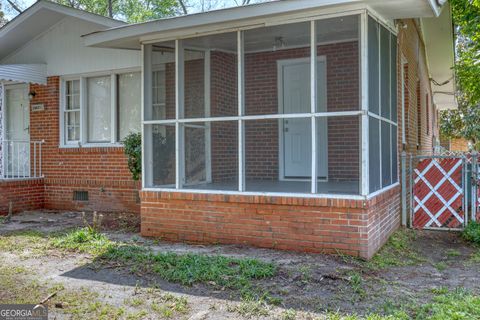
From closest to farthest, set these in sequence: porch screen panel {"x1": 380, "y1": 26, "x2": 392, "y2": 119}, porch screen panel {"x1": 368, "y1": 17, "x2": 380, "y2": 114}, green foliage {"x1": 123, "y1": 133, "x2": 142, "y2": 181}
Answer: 1. porch screen panel {"x1": 368, "y1": 17, "x2": 380, "y2": 114}
2. porch screen panel {"x1": 380, "y1": 26, "x2": 392, "y2": 119}
3. green foliage {"x1": 123, "y1": 133, "x2": 142, "y2": 181}

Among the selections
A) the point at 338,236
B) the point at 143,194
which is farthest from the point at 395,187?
the point at 143,194

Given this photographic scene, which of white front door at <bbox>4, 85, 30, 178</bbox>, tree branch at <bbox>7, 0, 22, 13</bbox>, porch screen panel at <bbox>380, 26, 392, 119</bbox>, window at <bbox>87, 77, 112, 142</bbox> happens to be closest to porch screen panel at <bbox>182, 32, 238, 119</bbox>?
porch screen panel at <bbox>380, 26, 392, 119</bbox>

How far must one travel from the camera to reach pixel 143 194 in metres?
6.39

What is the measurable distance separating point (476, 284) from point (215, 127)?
3792 mm

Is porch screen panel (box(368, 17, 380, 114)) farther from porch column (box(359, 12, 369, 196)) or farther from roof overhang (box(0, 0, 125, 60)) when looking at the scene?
roof overhang (box(0, 0, 125, 60))

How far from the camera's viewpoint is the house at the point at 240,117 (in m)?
5.24

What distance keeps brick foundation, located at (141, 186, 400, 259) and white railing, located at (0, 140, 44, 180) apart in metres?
4.38

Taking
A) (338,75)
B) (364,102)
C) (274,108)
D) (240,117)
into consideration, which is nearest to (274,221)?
(240,117)

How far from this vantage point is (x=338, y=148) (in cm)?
793

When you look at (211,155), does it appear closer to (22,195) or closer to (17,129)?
(22,195)

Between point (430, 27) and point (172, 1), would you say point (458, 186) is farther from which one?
point (172, 1)

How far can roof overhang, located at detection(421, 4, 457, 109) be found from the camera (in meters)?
10.1

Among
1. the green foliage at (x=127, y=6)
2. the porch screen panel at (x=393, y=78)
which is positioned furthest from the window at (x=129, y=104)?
the green foliage at (x=127, y=6)

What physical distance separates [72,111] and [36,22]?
194cm
